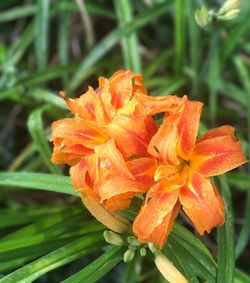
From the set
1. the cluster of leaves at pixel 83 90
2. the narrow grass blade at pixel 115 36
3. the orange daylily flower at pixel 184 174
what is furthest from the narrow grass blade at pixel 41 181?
the narrow grass blade at pixel 115 36

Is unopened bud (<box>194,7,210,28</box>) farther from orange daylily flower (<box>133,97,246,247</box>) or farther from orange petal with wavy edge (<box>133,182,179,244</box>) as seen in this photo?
orange petal with wavy edge (<box>133,182,179,244</box>)

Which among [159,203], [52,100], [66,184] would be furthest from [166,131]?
[52,100]

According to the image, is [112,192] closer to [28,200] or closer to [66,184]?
[66,184]

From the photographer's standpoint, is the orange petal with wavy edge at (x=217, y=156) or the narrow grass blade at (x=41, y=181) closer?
the orange petal with wavy edge at (x=217, y=156)

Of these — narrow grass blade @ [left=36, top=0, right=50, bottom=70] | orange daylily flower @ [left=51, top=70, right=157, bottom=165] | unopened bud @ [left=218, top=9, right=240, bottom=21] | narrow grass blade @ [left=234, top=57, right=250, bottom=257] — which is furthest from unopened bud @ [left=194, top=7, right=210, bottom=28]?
narrow grass blade @ [left=36, top=0, right=50, bottom=70]

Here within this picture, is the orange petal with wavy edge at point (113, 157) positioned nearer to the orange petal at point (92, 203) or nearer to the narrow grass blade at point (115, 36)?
the orange petal at point (92, 203)

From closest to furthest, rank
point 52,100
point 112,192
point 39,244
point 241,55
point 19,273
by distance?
1. point 112,192
2. point 19,273
3. point 39,244
4. point 52,100
5. point 241,55
